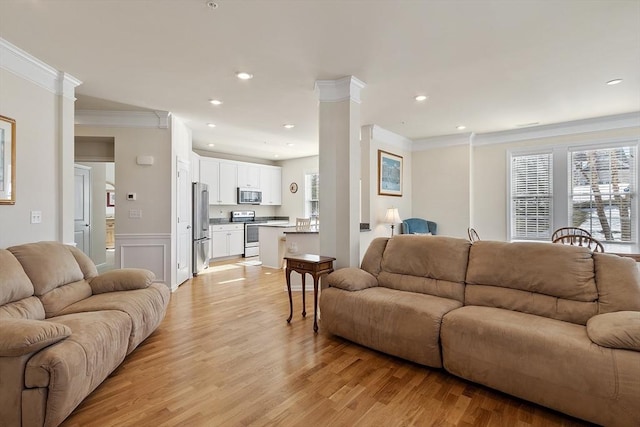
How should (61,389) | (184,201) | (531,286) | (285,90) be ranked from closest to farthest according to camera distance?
1. (61,389)
2. (531,286)
3. (285,90)
4. (184,201)

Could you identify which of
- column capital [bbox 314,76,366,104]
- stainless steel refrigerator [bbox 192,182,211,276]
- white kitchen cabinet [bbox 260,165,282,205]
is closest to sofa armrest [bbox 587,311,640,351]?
column capital [bbox 314,76,366,104]

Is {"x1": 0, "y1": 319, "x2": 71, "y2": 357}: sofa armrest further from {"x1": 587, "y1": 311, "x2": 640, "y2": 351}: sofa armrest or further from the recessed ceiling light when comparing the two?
{"x1": 587, "y1": 311, "x2": 640, "y2": 351}: sofa armrest

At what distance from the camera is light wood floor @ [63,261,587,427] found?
189cm

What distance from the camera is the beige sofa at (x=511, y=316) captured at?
1.79 metres

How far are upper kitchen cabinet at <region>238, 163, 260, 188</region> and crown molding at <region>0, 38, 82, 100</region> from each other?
4569 millimetres

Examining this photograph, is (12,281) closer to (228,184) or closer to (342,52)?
(342,52)

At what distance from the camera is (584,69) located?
323cm

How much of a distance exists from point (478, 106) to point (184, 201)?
469 centimetres

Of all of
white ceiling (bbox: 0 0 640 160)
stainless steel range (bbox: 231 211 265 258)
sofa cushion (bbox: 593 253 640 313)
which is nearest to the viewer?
sofa cushion (bbox: 593 253 640 313)

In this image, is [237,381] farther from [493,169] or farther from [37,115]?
[493,169]

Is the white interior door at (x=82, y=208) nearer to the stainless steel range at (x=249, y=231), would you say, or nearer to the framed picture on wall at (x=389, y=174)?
the stainless steel range at (x=249, y=231)

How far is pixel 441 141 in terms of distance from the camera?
20.6ft

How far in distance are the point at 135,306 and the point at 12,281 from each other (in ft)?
2.68

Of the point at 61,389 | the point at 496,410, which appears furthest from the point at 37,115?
the point at 496,410
